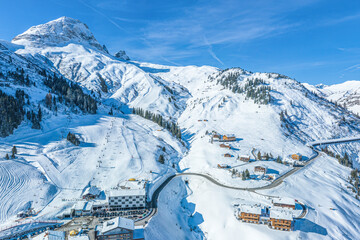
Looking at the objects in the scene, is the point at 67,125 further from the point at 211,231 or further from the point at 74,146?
the point at 211,231

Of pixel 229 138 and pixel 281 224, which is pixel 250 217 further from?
pixel 229 138

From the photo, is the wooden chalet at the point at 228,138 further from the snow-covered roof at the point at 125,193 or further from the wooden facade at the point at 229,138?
the snow-covered roof at the point at 125,193

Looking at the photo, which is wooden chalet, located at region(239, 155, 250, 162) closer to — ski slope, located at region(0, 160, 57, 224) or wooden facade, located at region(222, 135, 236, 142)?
wooden facade, located at region(222, 135, 236, 142)

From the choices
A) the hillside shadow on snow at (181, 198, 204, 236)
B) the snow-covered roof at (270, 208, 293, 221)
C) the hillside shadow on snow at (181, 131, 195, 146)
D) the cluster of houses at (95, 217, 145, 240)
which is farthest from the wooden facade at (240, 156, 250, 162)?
the cluster of houses at (95, 217, 145, 240)

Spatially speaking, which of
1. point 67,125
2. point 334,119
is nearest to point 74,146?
point 67,125

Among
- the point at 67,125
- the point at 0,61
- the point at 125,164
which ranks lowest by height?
the point at 125,164
